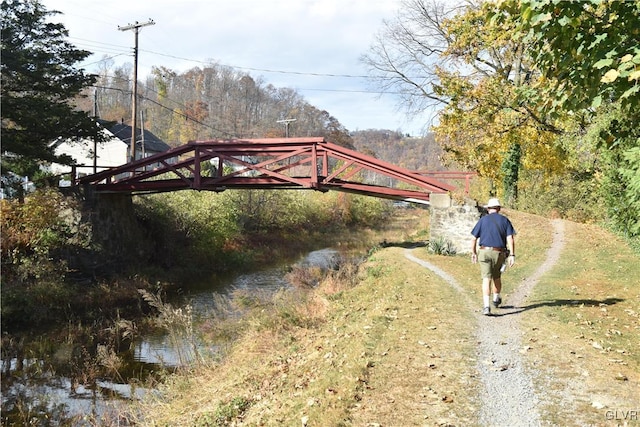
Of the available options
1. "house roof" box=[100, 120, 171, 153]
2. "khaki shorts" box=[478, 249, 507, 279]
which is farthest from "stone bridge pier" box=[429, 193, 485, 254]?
"house roof" box=[100, 120, 171, 153]

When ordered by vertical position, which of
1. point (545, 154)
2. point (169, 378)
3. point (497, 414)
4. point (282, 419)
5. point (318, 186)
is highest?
point (545, 154)

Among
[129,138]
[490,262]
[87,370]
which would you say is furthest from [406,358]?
[129,138]

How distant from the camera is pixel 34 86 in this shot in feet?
56.1

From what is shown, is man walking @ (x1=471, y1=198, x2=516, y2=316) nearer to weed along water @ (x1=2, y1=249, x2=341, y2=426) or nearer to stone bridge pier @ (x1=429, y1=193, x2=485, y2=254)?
weed along water @ (x1=2, y1=249, x2=341, y2=426)

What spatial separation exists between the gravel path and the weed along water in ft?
20.3

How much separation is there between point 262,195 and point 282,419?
29722mm

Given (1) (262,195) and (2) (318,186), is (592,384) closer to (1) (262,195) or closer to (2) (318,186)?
(2) (318,186)

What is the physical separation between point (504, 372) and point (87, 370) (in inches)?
368

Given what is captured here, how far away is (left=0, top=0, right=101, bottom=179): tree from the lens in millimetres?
15992

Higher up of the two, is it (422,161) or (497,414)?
(422,161)

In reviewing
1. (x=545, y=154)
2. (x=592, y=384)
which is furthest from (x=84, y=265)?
(x=545, y=154)

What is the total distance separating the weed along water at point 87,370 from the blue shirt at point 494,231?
6318 mm

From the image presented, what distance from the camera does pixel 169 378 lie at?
9.83 meters
